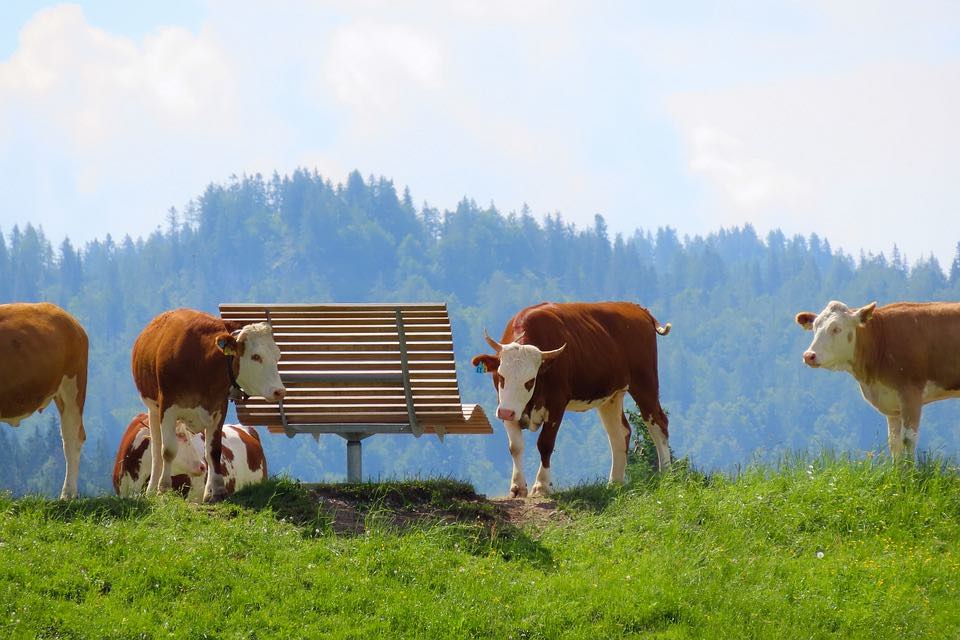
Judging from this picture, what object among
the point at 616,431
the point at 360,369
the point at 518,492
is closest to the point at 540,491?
the point at 518,492

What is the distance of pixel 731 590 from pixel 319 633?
3859 millimetres

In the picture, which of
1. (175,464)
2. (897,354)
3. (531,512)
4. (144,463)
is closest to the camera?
(531,512)

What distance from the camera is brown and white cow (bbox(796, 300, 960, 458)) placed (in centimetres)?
1711

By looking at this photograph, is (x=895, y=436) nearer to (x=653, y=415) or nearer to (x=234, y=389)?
(x=653, y=415)

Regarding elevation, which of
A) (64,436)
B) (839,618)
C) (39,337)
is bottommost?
(839,618)

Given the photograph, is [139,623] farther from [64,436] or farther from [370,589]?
[64,436]

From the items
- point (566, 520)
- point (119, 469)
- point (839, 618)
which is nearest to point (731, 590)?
point (839, 618)

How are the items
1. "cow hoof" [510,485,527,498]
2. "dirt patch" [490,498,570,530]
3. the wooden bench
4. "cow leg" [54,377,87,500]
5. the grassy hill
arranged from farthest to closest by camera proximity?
"cow hoof" [510,485,527,498] → the wooden bench → "cow leg" [54,377,87,500] → "dirt patch" [490,498,570,530] → the grassy hill

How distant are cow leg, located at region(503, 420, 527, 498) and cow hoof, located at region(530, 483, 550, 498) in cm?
12

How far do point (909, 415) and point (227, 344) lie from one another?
26.1 ft

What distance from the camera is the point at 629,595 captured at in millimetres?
13109

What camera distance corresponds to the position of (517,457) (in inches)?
678

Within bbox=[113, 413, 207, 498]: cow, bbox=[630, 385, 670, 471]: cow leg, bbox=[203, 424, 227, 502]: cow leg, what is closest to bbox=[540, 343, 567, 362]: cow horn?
bbox=[630, 385, 670, 471]: cow leg

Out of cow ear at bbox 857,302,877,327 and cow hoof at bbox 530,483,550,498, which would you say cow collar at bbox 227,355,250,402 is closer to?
cow hoof at bbox 530,483,550,498
